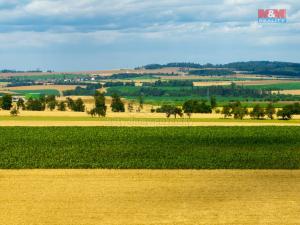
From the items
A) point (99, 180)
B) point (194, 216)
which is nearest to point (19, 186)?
point (99, 180)

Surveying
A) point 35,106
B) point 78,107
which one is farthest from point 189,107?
point 35,106

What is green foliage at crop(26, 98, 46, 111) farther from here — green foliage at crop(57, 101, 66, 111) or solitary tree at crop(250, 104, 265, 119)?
solitary tree at crop(250, 104, 265, 119)

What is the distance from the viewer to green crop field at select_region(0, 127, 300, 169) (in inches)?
1492

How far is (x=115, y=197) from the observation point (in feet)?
88.2

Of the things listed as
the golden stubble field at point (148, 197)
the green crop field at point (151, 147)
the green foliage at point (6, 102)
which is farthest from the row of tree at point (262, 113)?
the golden stubble field at point (148, 197)

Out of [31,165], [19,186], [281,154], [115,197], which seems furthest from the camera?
[281,154]

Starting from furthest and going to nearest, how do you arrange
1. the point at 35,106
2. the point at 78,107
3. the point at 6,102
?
the point at 78,107 → the point at 35,106 → the point at 6,102

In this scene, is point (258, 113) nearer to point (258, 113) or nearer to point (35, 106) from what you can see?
point (258, 113)

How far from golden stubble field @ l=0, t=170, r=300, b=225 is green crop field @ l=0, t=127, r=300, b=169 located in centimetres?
242

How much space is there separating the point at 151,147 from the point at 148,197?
19.5 m

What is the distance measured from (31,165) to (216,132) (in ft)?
85.8

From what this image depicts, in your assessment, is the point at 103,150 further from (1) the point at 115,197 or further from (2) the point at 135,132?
(1) the point at 115,197

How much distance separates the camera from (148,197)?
2698 cm

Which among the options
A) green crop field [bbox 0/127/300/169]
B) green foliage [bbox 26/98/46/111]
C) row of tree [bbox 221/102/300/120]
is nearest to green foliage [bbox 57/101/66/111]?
green foliage [bbox 26/98/46/111]
